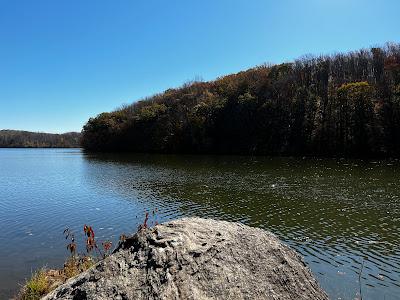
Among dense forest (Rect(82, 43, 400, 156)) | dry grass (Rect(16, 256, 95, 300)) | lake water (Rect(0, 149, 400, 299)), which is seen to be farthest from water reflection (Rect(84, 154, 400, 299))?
dense forest (Rect(82, 43, 400, 156))

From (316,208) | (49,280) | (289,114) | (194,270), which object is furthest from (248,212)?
(289,114)

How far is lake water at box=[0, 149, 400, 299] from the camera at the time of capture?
15.5 m

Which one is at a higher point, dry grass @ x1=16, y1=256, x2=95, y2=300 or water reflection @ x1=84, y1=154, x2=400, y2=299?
dry grass @ x1=16, y1=256, x2=95, y2=300

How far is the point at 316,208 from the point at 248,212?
5.17m

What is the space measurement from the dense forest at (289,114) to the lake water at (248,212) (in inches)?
1533

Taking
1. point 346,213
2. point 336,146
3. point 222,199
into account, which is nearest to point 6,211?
point 222,199

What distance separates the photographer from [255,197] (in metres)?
32.2

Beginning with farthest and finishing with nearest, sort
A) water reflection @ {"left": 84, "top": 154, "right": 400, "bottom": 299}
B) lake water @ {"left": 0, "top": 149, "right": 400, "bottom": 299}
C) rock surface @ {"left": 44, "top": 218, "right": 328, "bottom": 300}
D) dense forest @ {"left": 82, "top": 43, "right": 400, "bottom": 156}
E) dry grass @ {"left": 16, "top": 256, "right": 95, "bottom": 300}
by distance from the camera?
dense forest @ {"left": 82, "top": 43, "right": 400, "bottom": 156} → lake water @ {"left": 0, "top": 149, "right": 400, "bottom": 299} → water reflection @ {"left": 84, "top": 154, "right": 400, "bottom": 299} → dry grass @ {"left": 16, "top": 256, "right": 95, "bottom": 300} → rock surface @ {"left": 44, "top": 218, "right": 328, "bottom": 300}

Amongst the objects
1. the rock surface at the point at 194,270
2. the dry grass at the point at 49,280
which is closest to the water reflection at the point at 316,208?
the rock surface at the point at 194,270

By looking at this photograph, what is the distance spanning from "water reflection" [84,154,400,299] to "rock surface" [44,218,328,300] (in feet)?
20.2

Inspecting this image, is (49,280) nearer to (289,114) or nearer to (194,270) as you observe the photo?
(194,270)

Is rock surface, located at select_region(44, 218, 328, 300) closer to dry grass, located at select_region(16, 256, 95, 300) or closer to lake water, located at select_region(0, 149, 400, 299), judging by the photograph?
dry grass, located at select_region(16, 256, 95, 300)

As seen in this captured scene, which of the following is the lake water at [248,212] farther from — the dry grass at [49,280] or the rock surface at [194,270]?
the rock surface at [194,270]

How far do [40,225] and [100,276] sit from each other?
19503mm
